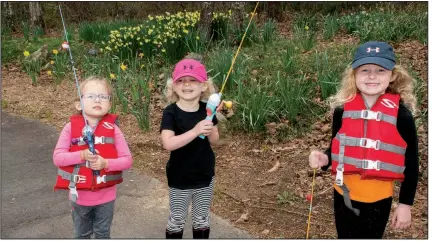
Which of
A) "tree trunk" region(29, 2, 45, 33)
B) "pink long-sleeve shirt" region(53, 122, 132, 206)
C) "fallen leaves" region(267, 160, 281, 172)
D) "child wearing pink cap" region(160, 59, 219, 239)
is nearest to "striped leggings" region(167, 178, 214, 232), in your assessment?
"child wearing pink cap" region(160, 59, 219, 239)

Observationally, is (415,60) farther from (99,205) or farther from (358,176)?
(99,205)

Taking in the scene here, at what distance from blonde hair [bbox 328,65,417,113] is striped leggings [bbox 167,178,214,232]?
0.90 metres

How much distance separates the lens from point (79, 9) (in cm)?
1366

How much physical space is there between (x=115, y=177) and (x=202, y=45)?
423 centimetres

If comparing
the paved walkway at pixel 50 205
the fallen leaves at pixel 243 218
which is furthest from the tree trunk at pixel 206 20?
the fallen leaves at pixel 243 218

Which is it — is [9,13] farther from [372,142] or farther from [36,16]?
[372,142]

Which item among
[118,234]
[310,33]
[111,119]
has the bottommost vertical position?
[118,234]

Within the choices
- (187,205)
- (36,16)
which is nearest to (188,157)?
(187,205)

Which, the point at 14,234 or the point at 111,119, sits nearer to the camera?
the point at 111,119

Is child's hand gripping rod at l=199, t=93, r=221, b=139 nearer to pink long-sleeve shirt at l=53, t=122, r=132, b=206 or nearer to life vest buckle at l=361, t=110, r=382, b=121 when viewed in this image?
pink long-sleeve shirt at l=53, t=122, r=132, b=206

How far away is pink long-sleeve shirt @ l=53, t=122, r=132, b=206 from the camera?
2463 mm

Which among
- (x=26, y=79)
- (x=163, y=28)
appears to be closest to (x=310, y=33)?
(x=163, y=28)

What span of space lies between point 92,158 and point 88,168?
0.10 metres

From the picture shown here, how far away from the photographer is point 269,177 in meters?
4.03
